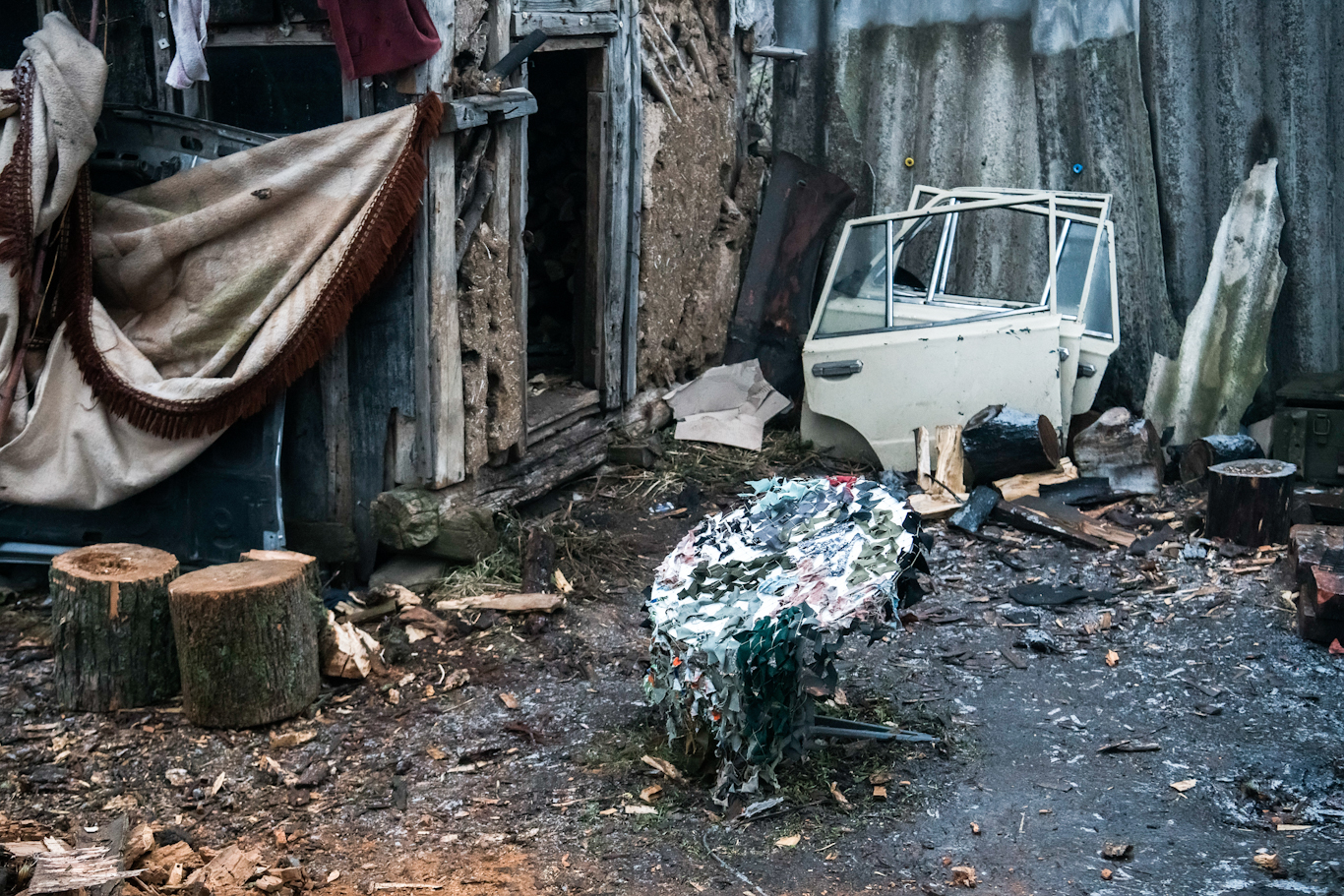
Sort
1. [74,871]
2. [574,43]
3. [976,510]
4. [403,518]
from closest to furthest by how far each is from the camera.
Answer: [74,871] < [403,518] < [574,43] < [976,510]

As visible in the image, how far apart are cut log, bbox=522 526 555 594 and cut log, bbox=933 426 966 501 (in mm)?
2416

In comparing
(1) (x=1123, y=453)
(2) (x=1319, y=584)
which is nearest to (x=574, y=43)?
(1) (x=1123, y=453)

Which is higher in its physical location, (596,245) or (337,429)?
(596,245)

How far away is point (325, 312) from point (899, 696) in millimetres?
2912

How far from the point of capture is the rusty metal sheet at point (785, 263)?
9.09m

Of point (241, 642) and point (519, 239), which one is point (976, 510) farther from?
point (241, 642)

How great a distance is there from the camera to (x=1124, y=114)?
28.0 feet

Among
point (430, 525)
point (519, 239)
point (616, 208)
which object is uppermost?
point (616, 208)

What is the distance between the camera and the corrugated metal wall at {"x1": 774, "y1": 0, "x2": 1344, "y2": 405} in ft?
26.8

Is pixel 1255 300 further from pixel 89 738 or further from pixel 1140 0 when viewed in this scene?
pixel 89 738

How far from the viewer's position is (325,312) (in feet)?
18.7

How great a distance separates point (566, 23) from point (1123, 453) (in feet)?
13.1

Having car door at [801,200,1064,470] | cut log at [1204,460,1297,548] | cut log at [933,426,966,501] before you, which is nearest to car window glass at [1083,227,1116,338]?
car door at [801,200,1064,470]

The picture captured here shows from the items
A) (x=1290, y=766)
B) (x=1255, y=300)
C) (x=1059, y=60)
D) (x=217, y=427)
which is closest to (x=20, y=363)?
(x=217, y=427)
